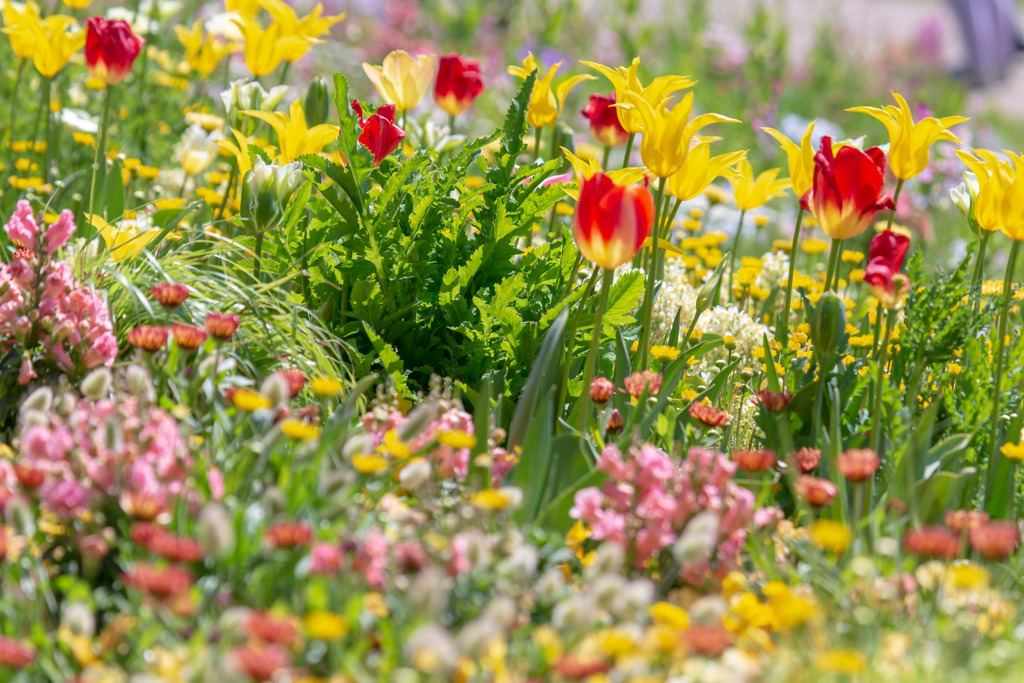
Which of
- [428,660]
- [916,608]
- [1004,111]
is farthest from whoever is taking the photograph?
[1004,111]

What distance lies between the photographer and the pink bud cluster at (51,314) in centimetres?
196

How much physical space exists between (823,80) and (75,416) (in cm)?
728

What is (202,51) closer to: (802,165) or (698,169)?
(698,169)

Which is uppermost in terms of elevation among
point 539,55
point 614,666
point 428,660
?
point 539,55

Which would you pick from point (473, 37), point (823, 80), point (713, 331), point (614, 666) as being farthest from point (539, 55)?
point (614, 666)

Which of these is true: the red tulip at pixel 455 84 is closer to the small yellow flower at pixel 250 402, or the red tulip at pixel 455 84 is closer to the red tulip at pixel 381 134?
the red tulip at pixel 381 134

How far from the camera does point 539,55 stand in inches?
256

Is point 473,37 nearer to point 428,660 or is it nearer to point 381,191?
point 381,191

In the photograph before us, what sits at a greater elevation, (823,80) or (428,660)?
(823,80)

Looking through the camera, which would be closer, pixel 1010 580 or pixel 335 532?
pixel 335 532

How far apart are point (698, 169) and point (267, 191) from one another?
965mm

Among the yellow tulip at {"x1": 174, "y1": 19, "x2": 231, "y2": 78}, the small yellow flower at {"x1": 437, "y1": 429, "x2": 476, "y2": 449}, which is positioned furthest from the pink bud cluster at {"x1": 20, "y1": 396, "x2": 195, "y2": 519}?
the yellow tulip at {"x1": 174, "y1": 19, "x2": 231, "y2": 78}

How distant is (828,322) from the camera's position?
194cm

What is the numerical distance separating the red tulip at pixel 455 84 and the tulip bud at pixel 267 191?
2.09 ft
